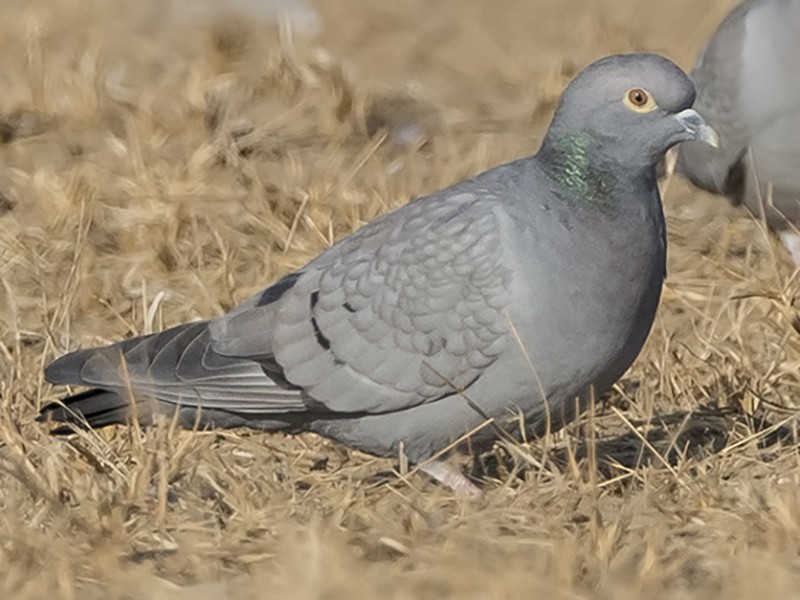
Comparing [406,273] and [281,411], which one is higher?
[406,273]

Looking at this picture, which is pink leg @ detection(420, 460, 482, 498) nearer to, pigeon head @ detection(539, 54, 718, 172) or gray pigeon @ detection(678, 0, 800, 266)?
pigeon head @ detection(539, 54, 718, 172)

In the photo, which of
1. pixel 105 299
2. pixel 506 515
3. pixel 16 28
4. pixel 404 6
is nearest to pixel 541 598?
pixel 506 515

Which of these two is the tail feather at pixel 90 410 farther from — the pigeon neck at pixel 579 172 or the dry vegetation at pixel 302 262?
the pigeon neck at pixel 579 172

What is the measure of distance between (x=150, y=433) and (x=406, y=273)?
676 millimetres

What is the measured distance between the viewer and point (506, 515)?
13.6 feet

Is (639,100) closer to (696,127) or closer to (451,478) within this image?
(696,127)

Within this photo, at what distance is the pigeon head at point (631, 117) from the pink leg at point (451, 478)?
0.74m

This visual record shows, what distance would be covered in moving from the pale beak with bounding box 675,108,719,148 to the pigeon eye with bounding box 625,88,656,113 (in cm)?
7

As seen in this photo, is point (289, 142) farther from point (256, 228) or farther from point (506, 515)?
point (506, 515)

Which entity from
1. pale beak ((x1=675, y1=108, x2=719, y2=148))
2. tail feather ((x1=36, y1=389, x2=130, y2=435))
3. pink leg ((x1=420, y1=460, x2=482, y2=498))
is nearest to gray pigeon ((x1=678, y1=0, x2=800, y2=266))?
pale beak ((x1=675, y1=108, x2=719, y2=148))

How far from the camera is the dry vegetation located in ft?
12.7

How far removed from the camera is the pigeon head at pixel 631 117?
4371 millimetres

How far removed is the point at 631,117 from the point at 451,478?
35.7 inches

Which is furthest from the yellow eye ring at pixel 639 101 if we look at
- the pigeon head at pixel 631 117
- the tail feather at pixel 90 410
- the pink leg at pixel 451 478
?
the tail feather at pixel 90 410
